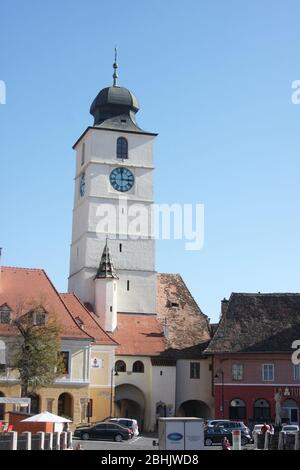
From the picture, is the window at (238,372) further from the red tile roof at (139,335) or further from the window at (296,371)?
the red tile roof at (139,335)

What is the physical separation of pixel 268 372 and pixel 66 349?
1608 centimetres

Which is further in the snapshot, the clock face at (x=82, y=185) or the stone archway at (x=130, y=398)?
the clock face at (x=82, y=185)

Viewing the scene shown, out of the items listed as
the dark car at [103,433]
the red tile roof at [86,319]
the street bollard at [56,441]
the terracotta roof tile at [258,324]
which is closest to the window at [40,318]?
the red tile roof at [86,319]

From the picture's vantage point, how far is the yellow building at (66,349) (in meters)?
57.7

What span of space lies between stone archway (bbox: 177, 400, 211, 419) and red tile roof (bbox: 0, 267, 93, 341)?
13.2 meters

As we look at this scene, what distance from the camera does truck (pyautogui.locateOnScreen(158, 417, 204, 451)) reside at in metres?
34.4

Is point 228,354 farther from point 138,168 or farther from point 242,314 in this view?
point 138,168

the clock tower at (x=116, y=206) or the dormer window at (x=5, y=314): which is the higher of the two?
the clock tower at (x=116, y=206)

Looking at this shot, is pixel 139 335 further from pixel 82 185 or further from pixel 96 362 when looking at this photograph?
pixel 82 185

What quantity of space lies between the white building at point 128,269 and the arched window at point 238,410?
419 cm

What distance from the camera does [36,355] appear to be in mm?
53625

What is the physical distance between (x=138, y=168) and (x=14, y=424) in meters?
38.4

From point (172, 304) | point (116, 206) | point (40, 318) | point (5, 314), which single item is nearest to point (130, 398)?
point (172, 304)

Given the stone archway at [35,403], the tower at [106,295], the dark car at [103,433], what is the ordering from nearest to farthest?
the dark car at [103,433] → the stone archway at [35,403] → the tower at [106,295]
